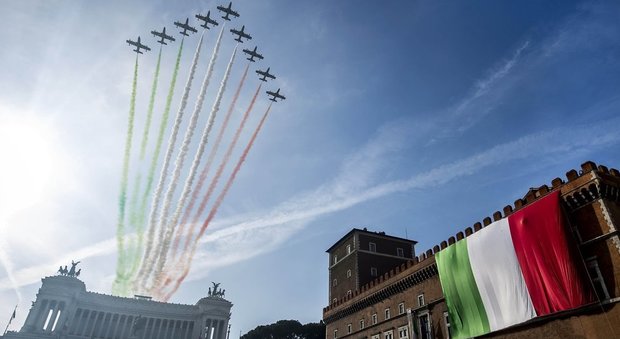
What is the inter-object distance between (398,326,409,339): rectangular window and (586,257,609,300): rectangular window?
1876 centimetres

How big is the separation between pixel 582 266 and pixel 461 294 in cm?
1005

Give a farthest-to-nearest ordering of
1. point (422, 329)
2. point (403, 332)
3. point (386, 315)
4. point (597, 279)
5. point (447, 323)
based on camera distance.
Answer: point (386, 315)
point (403, 332)
point (422, 329)
point (447, 323)
point (597, 279)

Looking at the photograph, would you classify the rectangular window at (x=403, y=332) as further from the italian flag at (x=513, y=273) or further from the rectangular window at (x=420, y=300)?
the italian flag at (x=513, y=273)

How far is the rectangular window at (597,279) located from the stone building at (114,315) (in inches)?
3683

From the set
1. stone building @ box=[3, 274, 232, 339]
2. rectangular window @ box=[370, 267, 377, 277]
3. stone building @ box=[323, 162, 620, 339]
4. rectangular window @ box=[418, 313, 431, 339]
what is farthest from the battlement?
stone building @ box=[3, 274, 232, 339]

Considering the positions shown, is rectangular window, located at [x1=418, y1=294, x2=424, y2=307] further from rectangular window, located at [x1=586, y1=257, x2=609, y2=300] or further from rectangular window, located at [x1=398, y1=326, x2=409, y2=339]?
rectangular window, located at [x1=586, y1=257, x2=609, y2=300]

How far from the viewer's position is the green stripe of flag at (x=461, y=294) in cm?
3178

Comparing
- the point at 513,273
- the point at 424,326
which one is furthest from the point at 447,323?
the point at 513,273

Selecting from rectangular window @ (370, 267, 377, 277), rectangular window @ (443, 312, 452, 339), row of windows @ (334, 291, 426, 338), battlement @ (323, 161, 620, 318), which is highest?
rectangular window @ (370, 267, 377, 277)

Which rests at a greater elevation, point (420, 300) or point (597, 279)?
point (420, 300)

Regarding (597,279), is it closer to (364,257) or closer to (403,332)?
(403,332)

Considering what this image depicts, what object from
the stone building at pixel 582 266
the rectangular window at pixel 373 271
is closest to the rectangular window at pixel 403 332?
the stone building at pixel 582 266

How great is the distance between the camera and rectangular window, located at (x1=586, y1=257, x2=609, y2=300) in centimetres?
2457

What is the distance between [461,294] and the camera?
33281 mm
